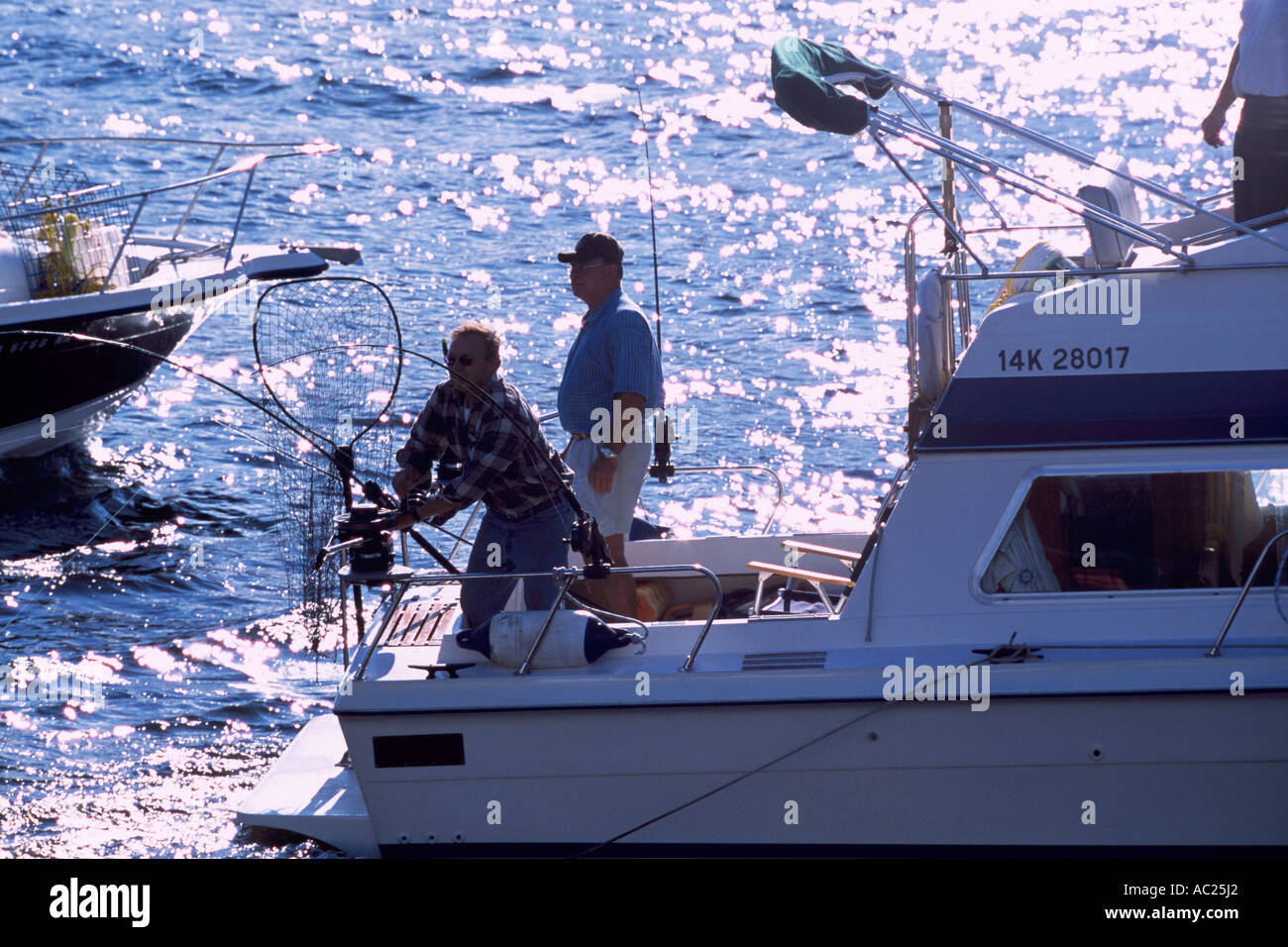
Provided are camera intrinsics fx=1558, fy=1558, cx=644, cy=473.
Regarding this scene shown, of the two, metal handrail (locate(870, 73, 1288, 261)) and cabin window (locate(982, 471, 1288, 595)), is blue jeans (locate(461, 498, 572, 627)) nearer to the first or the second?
cabin window (locate(982, 471, 1288, 595))

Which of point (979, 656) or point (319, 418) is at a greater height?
point (319, 418)

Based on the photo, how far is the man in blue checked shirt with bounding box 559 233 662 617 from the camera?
6.02 metres

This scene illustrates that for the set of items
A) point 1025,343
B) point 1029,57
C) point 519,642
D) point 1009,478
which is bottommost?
point 519,642

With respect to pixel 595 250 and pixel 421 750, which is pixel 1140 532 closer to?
pixel 595 250

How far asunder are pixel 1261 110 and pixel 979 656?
94.1 inches

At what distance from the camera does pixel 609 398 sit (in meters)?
6.18

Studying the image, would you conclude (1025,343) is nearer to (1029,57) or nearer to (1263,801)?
(1263,801)

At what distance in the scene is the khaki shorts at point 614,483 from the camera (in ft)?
20.2

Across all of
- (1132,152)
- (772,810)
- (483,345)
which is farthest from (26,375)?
(1132,152)

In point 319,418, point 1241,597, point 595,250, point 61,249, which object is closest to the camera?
point 1241,597

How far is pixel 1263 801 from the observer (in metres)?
5.18

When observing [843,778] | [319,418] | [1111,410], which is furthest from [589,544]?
[1111,410]

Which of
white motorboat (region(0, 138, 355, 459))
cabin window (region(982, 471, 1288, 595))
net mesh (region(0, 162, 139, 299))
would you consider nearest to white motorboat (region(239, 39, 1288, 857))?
cabin window (region(982, 471, 1288, 595))
